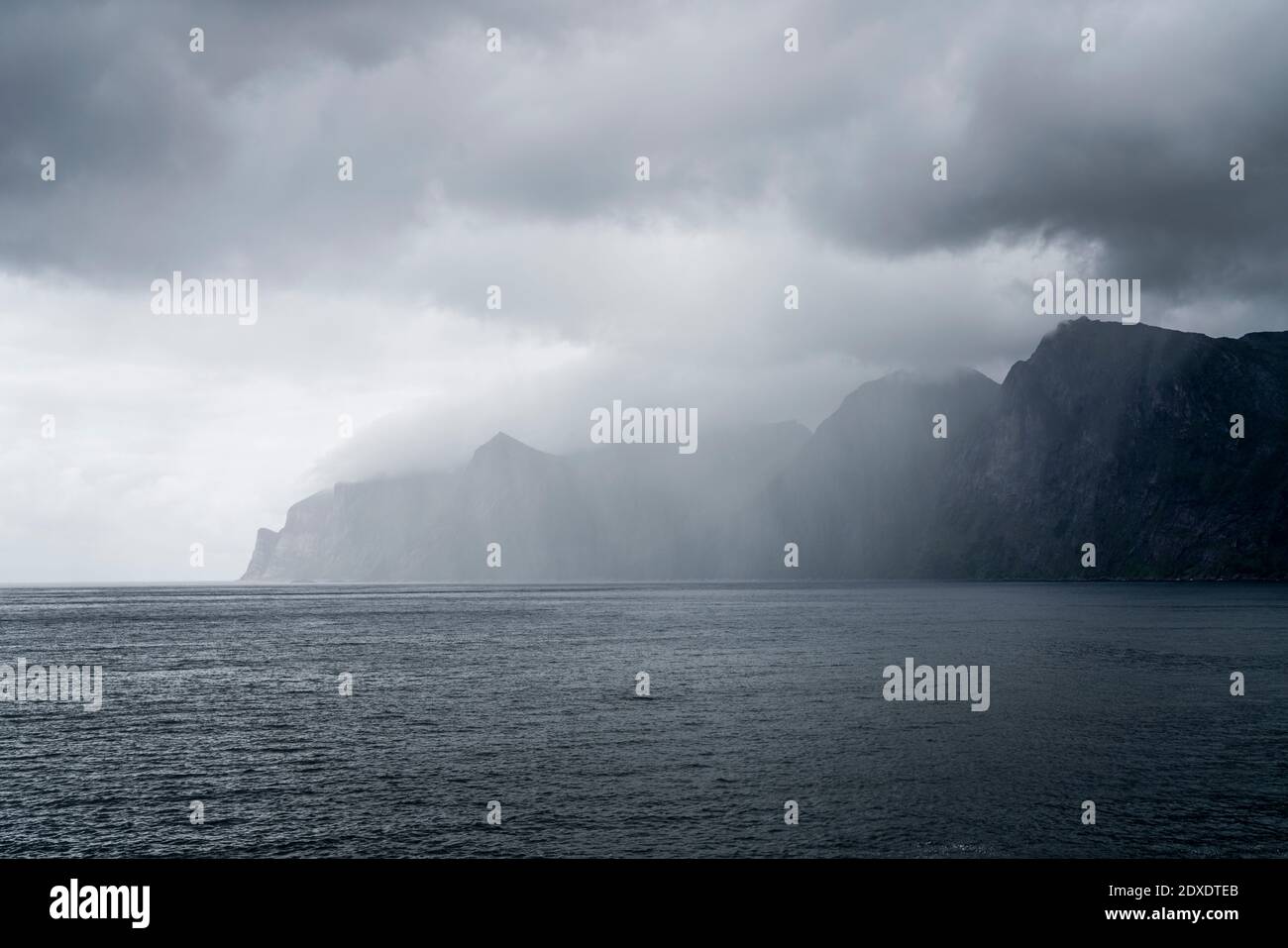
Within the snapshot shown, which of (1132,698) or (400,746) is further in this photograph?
(1132,698)

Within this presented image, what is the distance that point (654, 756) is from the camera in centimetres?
4509

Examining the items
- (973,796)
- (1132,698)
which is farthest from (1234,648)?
(973,796)

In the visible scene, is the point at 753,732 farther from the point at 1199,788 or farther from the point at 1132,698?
the point at 1132,698

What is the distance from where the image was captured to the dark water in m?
32.5

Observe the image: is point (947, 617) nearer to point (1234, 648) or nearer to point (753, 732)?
point (1234, 648)

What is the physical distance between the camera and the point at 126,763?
44875 millimetres

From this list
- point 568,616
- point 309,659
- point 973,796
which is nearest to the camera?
point 973,796

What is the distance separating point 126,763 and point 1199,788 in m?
51.8

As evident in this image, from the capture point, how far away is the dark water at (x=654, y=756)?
3250 cm
